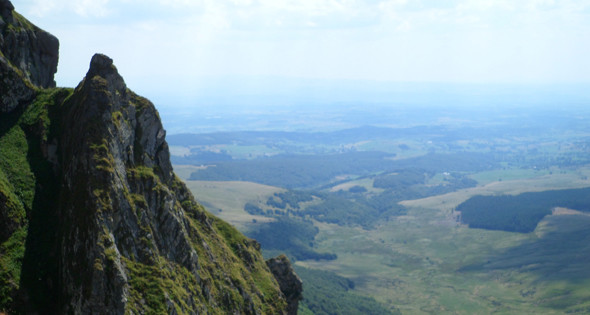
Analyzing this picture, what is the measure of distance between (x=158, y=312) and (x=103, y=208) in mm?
10390

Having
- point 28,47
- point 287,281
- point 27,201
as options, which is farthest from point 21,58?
point 287,281

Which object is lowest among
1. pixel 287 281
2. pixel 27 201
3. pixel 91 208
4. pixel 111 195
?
pixel 287 281

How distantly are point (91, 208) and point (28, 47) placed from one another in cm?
3553

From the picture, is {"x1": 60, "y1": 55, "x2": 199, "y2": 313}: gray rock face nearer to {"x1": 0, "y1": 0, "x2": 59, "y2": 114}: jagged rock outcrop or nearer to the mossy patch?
the mossy patch

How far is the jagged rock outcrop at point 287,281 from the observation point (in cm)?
9106

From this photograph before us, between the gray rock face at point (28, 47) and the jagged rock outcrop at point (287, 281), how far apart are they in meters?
44.1

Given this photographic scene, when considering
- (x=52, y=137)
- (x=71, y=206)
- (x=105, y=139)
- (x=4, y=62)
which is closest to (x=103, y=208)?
(x=71, y=206)

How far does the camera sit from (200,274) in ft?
217

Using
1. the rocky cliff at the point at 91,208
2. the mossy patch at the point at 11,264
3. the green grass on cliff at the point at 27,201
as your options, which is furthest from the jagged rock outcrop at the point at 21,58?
the mossy patch at the point at 11,264

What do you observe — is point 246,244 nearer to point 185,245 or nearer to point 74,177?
point 185,245

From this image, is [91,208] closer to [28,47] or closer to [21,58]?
[21,58]

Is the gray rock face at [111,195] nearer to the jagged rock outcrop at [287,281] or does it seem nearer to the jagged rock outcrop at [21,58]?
the jagged rock outcrop at [21,58]

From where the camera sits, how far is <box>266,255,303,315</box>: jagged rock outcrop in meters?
91.1

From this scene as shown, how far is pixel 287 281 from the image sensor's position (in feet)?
304
